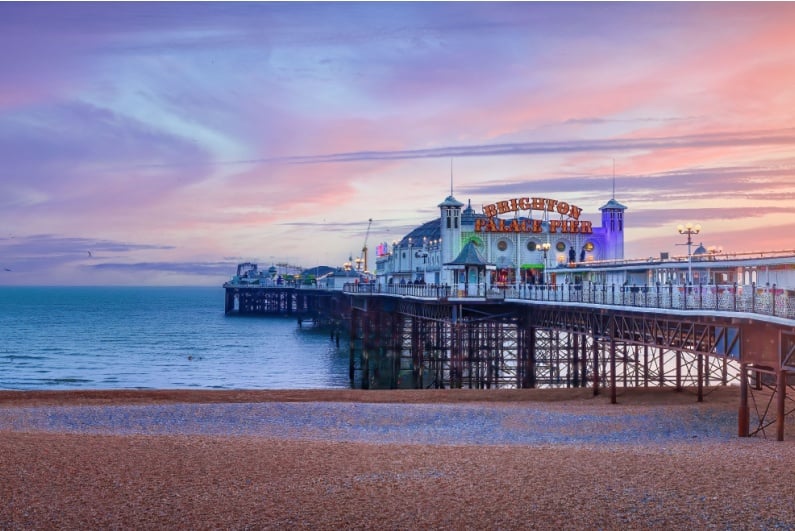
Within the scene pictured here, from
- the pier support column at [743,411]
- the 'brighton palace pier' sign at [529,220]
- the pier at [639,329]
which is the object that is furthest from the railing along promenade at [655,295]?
the 'brighton palace pier' sign at [529,220]

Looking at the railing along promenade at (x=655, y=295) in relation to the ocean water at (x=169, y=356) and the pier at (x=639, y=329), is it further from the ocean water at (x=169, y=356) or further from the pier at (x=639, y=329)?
the ocean water at (x=169, y=356)

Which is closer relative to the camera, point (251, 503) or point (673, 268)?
point (251, 503)

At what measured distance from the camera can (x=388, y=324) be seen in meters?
78.5

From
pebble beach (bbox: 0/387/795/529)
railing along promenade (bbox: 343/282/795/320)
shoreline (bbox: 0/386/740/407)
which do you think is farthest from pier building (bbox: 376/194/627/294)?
pebble beach (bbox: 0/387/795/529)

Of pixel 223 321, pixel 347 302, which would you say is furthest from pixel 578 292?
pixel 223 321

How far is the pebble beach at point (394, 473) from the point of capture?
13.6 meters

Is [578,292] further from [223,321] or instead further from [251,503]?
[223,321]

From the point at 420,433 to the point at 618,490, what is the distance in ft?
31.9

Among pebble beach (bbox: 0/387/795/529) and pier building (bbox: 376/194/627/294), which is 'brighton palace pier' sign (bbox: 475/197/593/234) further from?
pebble beach (bbox: 0/387/795/529)

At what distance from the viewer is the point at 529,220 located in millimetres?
→ 61688

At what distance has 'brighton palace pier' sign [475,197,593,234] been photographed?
60.5 metres

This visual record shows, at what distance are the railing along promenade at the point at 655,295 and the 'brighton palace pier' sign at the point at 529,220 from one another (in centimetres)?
1178

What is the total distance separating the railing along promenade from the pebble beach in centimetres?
365

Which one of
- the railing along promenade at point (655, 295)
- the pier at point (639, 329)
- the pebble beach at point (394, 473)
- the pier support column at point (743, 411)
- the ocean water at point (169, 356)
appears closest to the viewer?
the pebble beach at point (394, 473)
